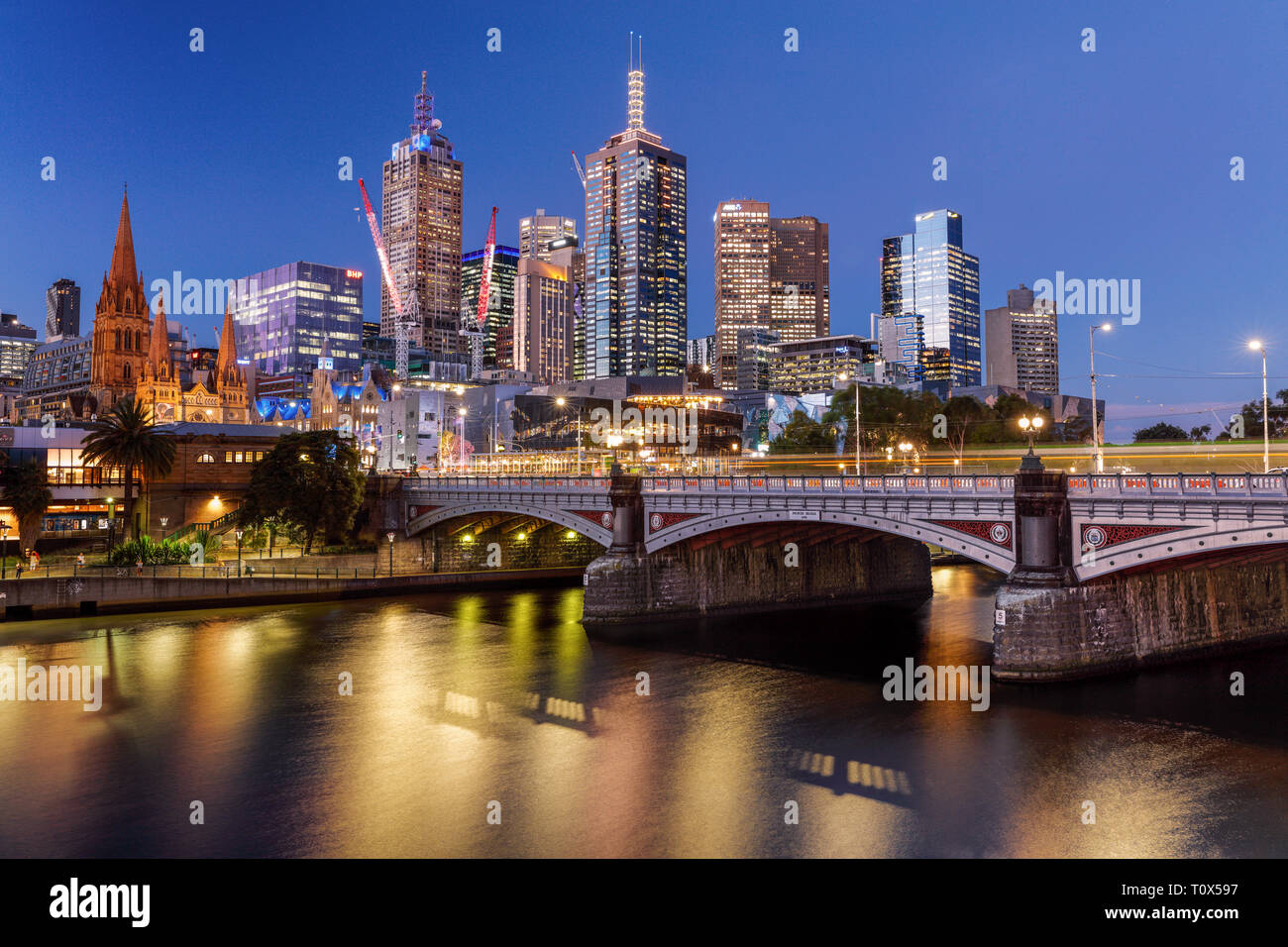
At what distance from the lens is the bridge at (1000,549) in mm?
35656

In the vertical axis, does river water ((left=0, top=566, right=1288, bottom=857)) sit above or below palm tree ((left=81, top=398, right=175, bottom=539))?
below

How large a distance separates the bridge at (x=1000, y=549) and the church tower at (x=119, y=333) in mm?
124686

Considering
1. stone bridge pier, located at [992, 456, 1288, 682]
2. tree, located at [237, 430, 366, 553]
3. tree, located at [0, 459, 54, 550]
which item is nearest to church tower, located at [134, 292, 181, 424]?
tree, located at [0, 459, 54, 550]

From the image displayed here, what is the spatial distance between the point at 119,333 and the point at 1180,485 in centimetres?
17064

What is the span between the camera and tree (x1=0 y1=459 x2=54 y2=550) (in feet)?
251

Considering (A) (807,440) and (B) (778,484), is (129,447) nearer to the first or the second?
(B) (778,484)

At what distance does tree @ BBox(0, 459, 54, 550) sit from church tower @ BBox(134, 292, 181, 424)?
87726mm

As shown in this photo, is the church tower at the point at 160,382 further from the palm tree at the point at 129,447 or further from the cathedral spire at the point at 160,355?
the palm tree at the point at 129,447

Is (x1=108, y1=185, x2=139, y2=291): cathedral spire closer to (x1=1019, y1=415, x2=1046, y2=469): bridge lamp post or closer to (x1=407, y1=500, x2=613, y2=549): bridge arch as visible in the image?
(x1=407, y1=500, x2=613, y2=549): bridge arch

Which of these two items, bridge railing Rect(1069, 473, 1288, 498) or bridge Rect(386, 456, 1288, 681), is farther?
bridge Rect(386, 456, 1288, 681)

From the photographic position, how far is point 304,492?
74750 mm

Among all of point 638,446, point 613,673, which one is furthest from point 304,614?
point 638,446

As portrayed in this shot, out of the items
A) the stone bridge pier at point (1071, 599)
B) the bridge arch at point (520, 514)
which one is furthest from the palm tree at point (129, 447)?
the stone bridge pier at point (1071, 599)

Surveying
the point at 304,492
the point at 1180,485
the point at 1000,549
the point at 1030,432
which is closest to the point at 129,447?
the point at 304,492
